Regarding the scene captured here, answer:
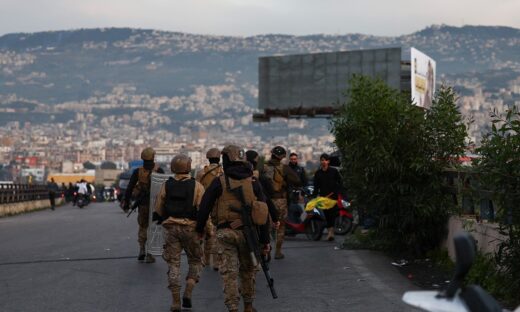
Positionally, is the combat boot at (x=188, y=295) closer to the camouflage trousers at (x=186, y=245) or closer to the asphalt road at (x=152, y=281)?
the camouflage trousers at (x=186, y=245)

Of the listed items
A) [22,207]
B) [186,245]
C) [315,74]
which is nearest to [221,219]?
[186,245]

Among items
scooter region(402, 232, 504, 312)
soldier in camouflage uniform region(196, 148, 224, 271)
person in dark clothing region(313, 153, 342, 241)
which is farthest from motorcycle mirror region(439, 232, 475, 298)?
person in dark clothing region(313, 153, 342, 241)

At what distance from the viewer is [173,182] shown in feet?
38.3

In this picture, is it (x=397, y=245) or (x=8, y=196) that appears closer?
(x=397, y=245)

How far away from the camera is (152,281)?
548 inches

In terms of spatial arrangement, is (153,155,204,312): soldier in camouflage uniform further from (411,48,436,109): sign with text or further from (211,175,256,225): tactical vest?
(411,48,436,109): sign with text

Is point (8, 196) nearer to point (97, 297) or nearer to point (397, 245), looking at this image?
point (397, 245)

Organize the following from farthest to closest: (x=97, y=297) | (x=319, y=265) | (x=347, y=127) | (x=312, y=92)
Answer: (x=312, y=92)
(x=347, y=127)
(x=319, y=265)
(x=97, y=297)

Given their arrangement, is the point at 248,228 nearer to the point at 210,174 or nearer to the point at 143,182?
the point at 210,174

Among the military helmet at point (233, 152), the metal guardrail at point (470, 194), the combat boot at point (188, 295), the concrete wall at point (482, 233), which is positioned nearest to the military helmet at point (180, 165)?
the combat boot at point (188, 295)

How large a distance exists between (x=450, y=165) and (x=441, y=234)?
983 mm

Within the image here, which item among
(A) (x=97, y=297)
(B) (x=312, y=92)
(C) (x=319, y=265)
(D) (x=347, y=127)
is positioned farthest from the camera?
(B) (x=312, y=92)

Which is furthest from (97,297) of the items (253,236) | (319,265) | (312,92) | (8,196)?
(312,92)

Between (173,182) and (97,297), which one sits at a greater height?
(173,182)
